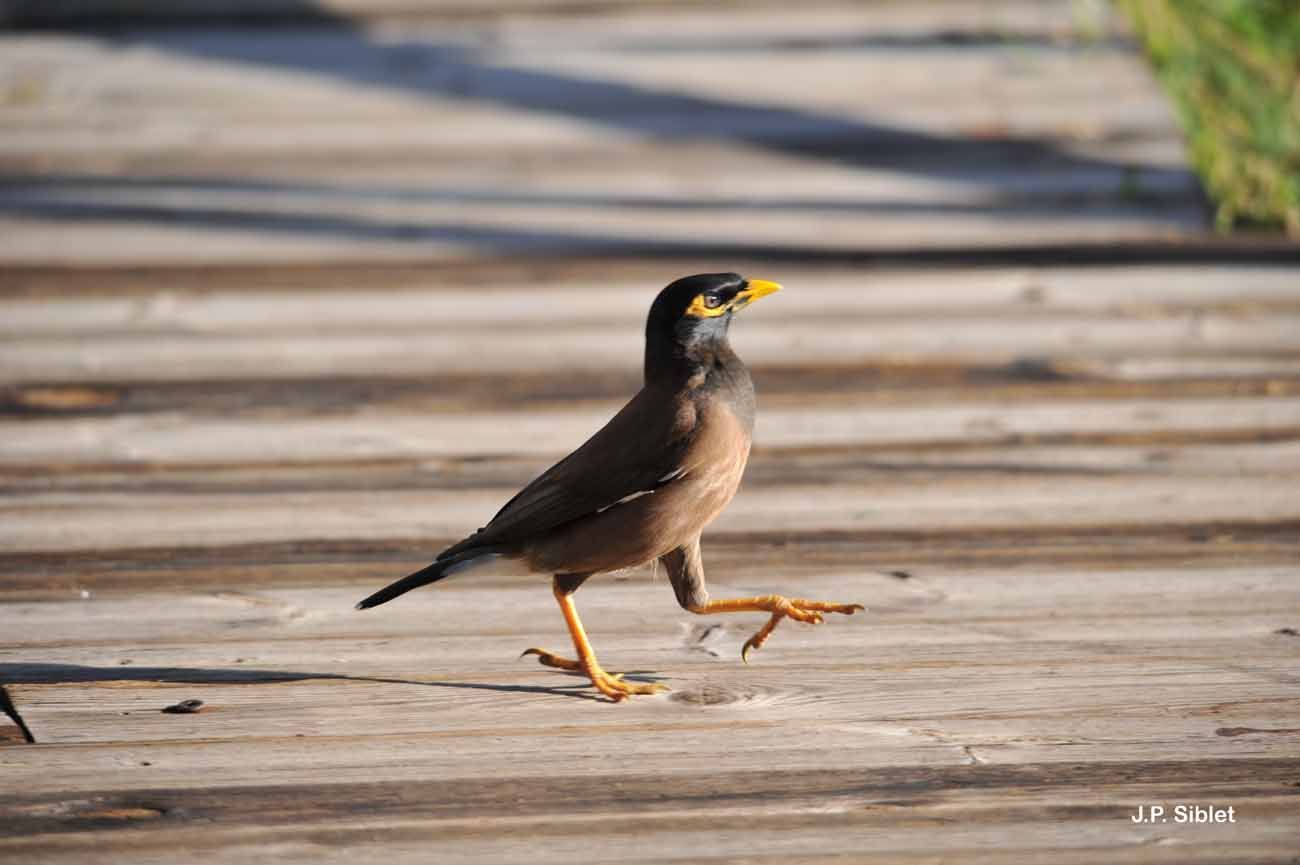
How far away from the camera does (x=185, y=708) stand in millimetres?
3021

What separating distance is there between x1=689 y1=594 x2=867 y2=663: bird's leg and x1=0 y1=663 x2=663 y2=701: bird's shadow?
0.19 metres

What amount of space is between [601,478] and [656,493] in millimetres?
111

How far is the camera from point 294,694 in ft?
10.1

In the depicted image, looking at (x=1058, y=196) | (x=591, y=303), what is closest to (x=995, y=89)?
(x=1058, y=196)

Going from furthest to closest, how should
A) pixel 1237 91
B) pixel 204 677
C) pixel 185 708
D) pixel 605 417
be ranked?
pixel 1237 91
pixel 605 417
pixel 204 677
pixel 185 708

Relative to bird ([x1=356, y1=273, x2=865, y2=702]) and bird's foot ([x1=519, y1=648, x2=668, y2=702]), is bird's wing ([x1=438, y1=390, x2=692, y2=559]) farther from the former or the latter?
bird's foot ([x1=519, y1=648, x2=668, y2=702])

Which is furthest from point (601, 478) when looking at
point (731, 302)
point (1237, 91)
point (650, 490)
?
point (1237, 91)

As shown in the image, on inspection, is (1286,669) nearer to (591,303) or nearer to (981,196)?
(591,303)

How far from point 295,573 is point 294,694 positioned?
1.85 feet

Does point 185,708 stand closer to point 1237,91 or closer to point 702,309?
point 702,309

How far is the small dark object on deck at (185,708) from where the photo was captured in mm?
3010

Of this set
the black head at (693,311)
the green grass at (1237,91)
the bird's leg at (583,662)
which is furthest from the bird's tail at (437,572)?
the green grass at (1237,91)

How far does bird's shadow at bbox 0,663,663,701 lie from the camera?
123 inches

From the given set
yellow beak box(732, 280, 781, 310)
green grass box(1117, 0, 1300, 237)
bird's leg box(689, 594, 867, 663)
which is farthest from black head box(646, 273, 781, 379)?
green grass box(1117, 0, 1300, 237)
